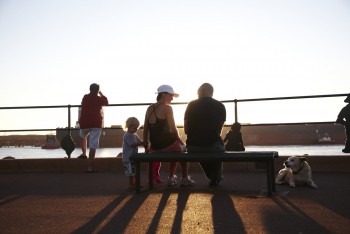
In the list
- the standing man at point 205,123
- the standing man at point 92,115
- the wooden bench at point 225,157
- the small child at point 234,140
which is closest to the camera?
the wooden bench at point 225,157

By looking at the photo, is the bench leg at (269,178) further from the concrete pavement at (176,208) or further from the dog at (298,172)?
the dog at (298,172)

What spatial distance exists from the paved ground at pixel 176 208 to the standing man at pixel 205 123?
573 millimetres

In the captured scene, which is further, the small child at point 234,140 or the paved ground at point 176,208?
the small child at point 234,140

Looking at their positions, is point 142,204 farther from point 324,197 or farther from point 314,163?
point 314,163

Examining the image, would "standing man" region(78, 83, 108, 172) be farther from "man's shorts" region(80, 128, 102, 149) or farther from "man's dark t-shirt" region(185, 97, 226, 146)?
"man's dark t-shirt" region(185, 97, 226, 146)

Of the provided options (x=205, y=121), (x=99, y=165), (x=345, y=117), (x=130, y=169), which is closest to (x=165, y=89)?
(x=205, y=121)

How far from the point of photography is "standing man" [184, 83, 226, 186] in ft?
17.5

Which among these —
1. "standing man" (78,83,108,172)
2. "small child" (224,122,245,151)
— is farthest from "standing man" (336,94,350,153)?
"standing man" (78,83,108,172)

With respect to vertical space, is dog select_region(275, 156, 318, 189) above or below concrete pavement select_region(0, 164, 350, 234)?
above

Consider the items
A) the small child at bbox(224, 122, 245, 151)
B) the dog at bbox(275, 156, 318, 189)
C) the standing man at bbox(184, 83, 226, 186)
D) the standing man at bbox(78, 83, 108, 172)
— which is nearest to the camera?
the standing man at bbox(184, 83, 226, 186)

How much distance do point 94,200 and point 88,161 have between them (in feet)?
11.5

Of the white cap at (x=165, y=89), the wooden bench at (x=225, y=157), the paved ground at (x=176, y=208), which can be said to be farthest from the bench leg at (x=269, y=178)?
the white cap at (x=165, y=89)

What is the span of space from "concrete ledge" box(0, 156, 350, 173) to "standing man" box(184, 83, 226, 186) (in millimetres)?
2440

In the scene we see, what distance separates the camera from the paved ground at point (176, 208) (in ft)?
10.6
